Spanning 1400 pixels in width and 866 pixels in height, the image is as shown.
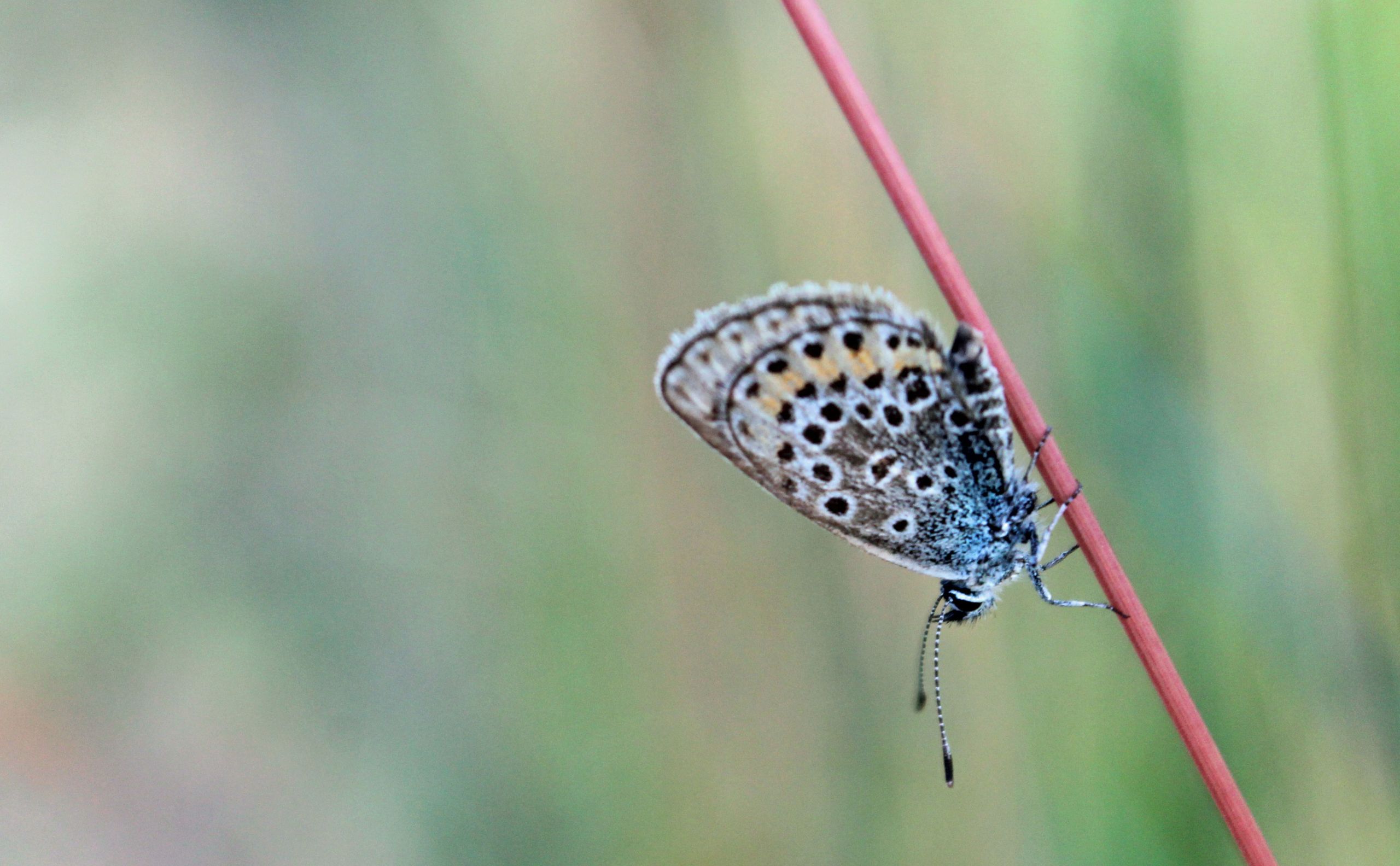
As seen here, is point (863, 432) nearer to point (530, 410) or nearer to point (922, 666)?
point (922, 666)

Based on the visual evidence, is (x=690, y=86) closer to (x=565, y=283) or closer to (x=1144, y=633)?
(x=565, y=283)

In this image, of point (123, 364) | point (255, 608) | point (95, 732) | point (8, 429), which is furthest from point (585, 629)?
point (8, 429)

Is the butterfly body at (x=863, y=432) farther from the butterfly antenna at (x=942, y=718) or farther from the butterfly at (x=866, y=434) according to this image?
the butterfly antenna at (x=942, y=718)

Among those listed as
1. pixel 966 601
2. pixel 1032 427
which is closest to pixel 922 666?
pixel 966 601

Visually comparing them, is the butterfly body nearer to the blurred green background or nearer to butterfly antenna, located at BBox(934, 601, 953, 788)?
butterfly antenna, located at BBox(934, 601, 953, 788)

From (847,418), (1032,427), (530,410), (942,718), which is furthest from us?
(530,410)
